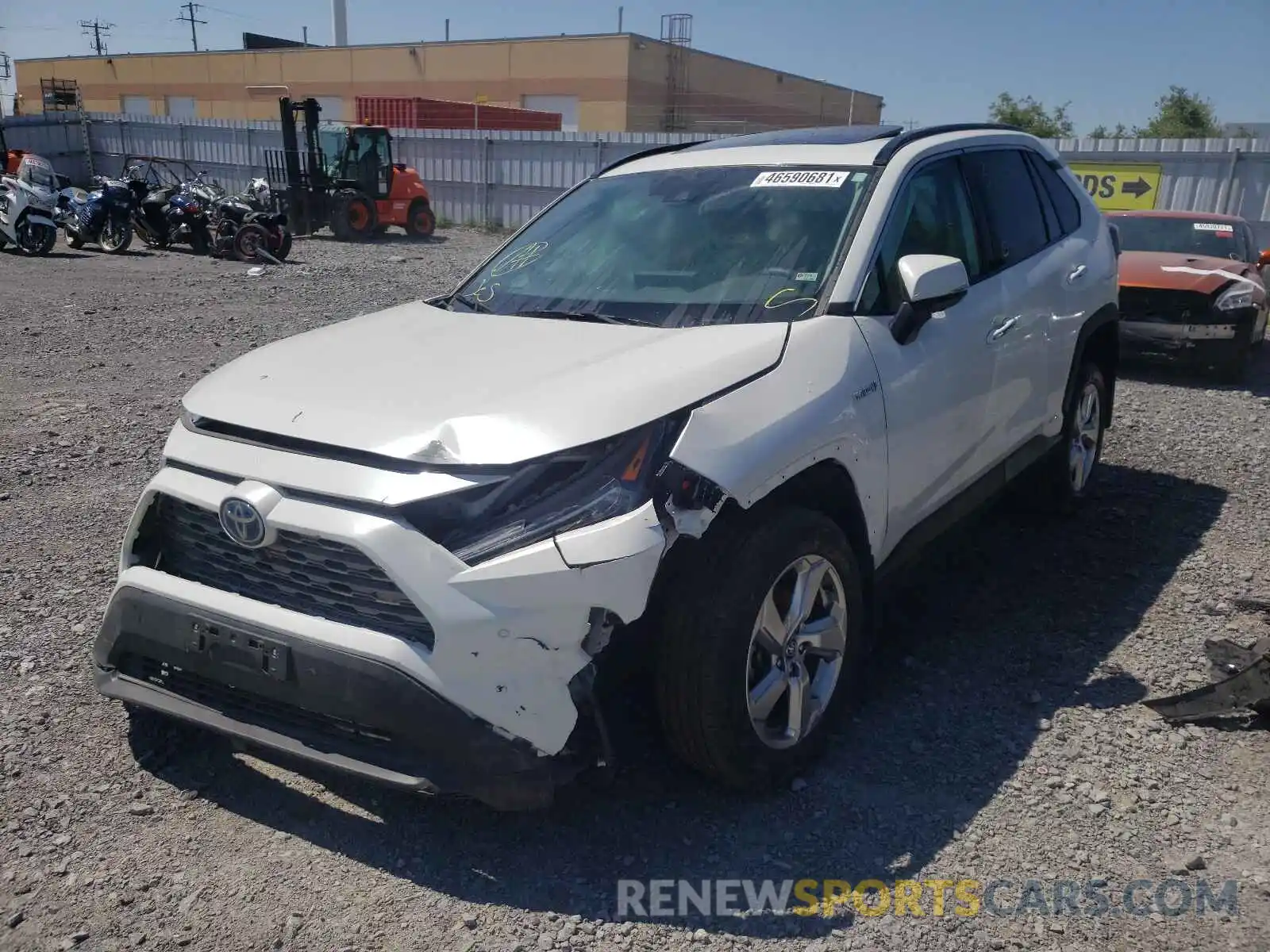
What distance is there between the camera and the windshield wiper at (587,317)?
3.34 metres

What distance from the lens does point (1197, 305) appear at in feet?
29.1

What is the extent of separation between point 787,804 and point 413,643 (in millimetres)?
1271

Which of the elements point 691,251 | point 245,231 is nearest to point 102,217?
point 245,231

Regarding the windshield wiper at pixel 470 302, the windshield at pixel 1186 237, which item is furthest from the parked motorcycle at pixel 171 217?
the windshield wiper at pixel 470 302

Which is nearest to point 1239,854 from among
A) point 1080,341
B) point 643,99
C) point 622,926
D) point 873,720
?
point 873,720

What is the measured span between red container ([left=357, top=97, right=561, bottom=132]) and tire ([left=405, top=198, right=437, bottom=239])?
30.2 ft

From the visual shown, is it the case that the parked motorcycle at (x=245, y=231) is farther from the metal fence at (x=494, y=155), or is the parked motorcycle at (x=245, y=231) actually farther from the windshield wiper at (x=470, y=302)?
the windshield wiper at (x=470, y=302)

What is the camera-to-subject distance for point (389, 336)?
344cm

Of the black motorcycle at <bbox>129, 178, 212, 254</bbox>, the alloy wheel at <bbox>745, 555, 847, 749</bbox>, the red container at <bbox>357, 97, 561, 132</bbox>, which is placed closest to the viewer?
the alloy wheel at <bbox>745, 555, 847, 749</bbox>

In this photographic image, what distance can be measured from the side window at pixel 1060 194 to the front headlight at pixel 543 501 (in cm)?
341

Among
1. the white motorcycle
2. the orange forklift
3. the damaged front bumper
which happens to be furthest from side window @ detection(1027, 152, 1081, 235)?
the orange forklift

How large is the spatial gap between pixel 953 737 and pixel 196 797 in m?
2.39

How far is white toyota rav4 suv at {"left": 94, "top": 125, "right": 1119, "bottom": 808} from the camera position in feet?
8.02

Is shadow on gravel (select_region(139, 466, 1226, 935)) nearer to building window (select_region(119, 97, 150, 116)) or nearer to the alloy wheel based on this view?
the alloy wheel
